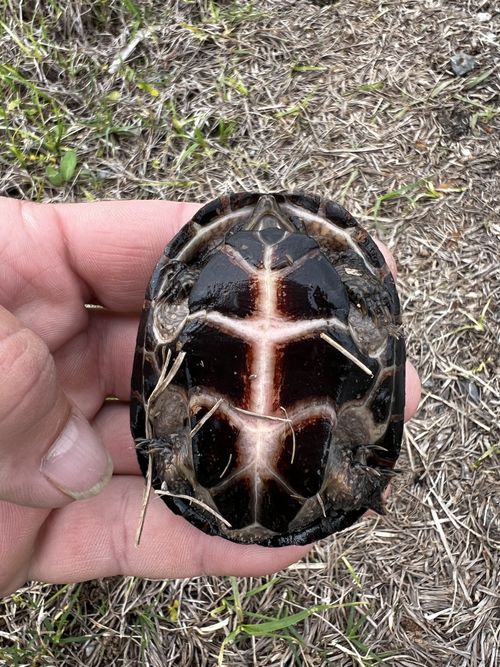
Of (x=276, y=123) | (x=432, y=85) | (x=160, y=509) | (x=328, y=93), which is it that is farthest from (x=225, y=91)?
(x=160, y=509)

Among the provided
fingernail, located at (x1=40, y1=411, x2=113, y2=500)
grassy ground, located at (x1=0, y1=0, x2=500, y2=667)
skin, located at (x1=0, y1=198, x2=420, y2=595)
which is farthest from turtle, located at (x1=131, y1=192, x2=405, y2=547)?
grassy ground, located at (x1=0, y1=0, x2=500, y2=667)

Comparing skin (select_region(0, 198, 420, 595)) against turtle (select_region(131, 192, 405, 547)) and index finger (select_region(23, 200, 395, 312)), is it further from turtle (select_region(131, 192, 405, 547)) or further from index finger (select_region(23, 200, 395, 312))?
turtle (select_region(131, 192, 405, 547))

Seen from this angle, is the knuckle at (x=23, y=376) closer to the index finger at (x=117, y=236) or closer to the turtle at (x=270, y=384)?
the turtle at (x=270, y=384)

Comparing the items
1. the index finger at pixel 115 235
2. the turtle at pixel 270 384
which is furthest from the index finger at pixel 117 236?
the turtle at pixel 270 384

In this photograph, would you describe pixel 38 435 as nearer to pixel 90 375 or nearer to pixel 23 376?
pixel 23 376

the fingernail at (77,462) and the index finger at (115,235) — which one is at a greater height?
the index finger at (115,235)

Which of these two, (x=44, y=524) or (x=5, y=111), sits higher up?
(x=5, y=111)

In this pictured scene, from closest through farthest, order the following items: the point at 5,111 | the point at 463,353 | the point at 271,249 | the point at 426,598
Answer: the point at 271,249
the point at 426,598
the point at 463,353
the point at 5,111

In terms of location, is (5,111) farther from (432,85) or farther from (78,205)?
(432,85)
